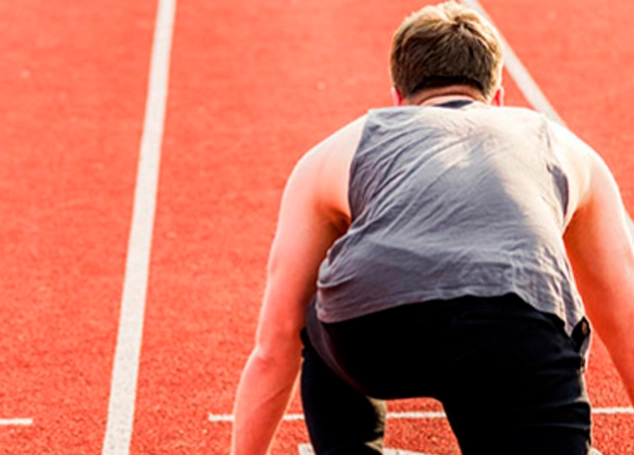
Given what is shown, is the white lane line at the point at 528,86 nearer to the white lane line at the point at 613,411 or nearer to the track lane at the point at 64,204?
the track lane at the point at 64,204

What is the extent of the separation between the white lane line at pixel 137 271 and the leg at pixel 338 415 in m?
1.99

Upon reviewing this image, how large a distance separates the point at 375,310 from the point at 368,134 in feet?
1.42

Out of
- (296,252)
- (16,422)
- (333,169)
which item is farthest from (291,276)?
(16,422)

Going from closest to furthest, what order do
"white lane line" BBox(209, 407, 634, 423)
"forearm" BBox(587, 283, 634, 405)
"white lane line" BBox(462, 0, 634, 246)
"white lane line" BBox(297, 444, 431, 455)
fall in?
"forearm" BBox(587, 283, 634, 405)
"white lane line" BBox(297, 444, 431, 455)
"white lane line" BBox(209, 407, 634, 423)
"white lane line" BBox(462, 0, 634, 246)

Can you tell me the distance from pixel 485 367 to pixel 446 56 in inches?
30.6

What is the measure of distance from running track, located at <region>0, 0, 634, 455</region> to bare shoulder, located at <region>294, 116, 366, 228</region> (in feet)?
6.34

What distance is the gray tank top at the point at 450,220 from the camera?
3082mm

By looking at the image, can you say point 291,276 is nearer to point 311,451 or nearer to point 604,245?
point 604,245

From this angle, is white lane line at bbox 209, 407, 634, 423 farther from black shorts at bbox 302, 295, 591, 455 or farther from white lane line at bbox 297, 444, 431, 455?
black shorts at bbox 302, 295, 591, 455

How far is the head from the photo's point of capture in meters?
3.41

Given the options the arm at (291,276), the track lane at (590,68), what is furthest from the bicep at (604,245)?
the track lane at (590,68)

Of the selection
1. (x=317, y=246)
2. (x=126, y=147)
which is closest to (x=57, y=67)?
(x=126, y=147)

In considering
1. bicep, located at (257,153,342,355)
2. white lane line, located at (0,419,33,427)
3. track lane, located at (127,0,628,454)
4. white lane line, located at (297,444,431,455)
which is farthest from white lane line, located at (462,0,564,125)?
bicep, located at (257,153,342,355)

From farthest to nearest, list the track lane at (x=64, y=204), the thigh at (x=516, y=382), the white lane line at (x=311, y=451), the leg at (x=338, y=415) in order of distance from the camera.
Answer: the track lane at (x=64, y=204), the white lane line at (x=311, y=451), the leg at (x=338, y=415), the thigh at (x=516, y=382)
